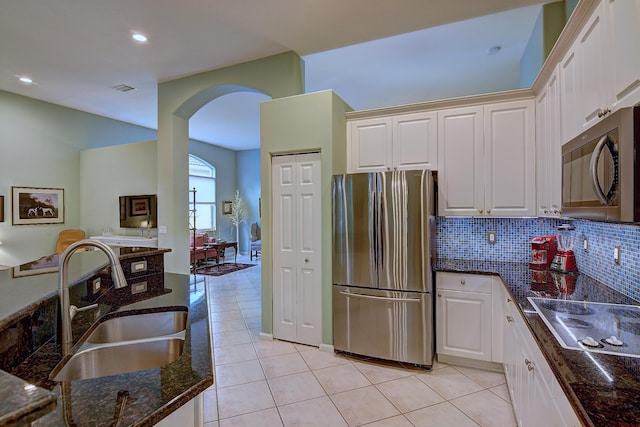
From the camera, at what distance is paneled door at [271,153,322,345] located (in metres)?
3.06

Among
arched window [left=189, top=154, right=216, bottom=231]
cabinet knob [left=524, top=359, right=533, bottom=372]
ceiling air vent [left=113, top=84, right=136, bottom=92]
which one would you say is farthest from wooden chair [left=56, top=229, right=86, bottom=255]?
cabinet knob [left=524, top=359, right=533, bottom=372]

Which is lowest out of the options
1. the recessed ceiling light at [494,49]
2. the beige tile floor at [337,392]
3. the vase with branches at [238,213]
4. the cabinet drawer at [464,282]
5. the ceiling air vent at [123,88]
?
the beige tile floor at [337,392]

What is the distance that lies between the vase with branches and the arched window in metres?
0.63

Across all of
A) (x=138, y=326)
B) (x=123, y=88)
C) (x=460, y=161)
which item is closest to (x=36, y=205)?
(x=123, y=88)

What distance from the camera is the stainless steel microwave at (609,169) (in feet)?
3.31

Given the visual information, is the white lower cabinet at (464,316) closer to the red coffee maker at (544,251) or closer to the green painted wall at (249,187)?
the red coffee maker at (544,251)

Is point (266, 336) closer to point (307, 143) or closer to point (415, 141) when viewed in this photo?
point (307, 143)

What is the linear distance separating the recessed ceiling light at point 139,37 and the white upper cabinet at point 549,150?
3826 mm

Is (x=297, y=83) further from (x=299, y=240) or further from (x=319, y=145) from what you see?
(x=299, y=240)

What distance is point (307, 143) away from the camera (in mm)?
3027

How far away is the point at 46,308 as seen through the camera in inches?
46.5

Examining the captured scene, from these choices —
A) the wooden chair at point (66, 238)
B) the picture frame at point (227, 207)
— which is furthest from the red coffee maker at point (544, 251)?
the picture frame at point (227, 207)

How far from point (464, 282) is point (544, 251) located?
715 millimetres

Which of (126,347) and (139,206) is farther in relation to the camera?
(139,206)
